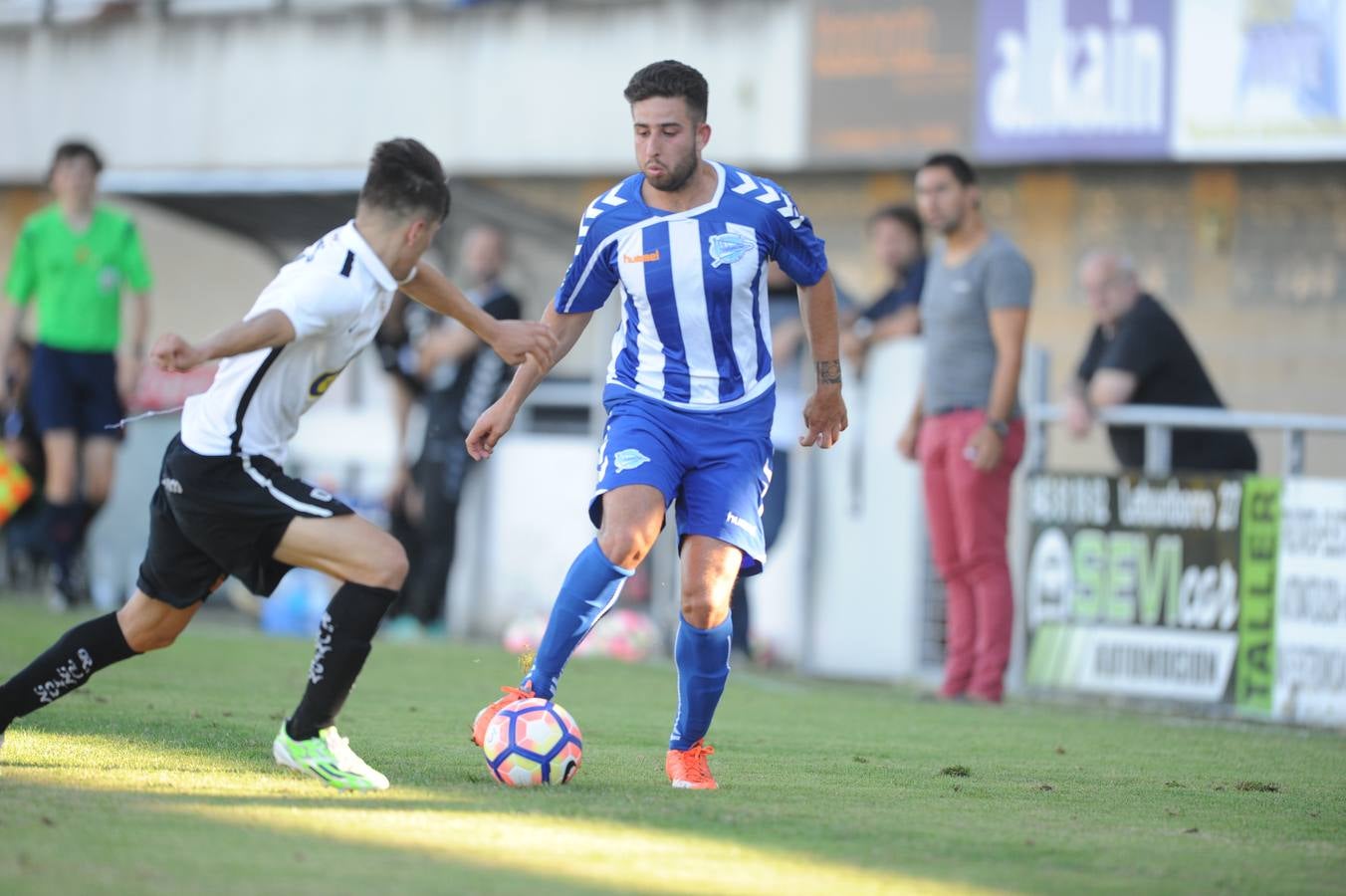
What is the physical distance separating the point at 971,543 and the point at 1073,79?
5.79m

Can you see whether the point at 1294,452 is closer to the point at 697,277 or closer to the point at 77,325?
the point at 697,277

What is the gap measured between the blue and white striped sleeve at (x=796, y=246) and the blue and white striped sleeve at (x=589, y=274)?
21.3 inches

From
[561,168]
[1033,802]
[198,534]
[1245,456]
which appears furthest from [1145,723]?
[561,168]

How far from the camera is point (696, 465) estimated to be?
6.30 metres

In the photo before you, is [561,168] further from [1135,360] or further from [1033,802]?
[1033,802]

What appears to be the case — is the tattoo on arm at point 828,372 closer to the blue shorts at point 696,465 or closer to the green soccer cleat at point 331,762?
the blue shorts at point 696,465

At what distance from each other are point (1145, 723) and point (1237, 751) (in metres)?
1.25

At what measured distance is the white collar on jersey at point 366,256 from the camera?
575 centimetres

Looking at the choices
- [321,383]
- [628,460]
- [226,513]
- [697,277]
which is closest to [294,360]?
[321,383]

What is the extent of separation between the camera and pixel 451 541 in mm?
13609

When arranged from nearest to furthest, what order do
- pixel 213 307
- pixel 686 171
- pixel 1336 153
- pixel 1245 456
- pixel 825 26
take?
pixel 686 171 < pixel 1245 456 < pixel 1336 153 < pixel 825 26 < pixel 213 307

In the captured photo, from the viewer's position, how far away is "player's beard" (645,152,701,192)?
20.6 ft

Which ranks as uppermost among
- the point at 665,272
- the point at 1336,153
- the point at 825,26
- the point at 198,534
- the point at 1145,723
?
the point at 825,26

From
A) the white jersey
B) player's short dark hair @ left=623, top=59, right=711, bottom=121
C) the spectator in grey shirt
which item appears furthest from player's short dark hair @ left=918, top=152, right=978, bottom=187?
the white jersey
